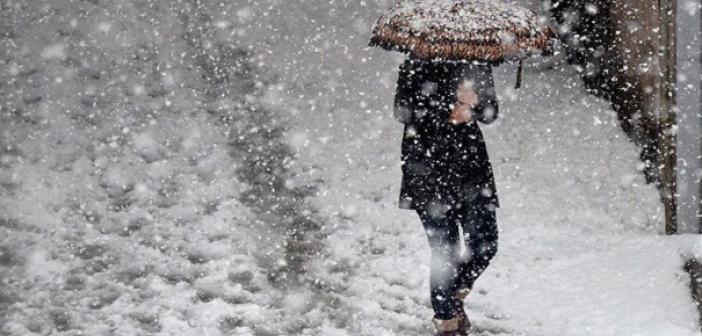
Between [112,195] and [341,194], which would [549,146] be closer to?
[341,194]

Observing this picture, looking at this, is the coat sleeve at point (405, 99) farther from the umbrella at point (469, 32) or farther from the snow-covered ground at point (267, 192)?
the snow-covered ground at point (267, 192)

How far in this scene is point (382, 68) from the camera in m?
10.2

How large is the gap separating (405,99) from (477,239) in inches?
35.7

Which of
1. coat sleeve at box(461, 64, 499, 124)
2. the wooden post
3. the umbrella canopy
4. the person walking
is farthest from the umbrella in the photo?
the wooden post

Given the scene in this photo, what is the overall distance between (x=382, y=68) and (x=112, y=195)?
4040 mm

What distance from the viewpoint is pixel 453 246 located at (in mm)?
4789

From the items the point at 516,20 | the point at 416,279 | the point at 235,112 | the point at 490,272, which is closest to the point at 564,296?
the point at 490,272

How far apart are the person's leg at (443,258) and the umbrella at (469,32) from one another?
96 centimetres

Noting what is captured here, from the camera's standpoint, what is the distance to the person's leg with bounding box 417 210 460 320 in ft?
15.6

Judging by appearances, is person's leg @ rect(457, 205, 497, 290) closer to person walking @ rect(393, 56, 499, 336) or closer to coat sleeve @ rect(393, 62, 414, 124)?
person walking @ rect(393, 56, 499, 336)

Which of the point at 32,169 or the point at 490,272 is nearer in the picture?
the point at 490,272

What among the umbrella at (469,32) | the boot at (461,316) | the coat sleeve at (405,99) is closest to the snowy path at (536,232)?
the boot at (461,316)

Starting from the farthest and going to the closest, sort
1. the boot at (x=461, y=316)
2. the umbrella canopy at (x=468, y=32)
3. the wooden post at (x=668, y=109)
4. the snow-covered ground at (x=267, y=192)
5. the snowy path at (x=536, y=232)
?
the wooden post at (x=668, y=109) < the snow-covered ground at (x=267, y=192) < the snowy path at (x=536, y=232) < the boot at (x=461, y=316) < the umbrella canopy at (x=468, y=32)

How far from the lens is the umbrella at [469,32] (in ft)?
13.9
